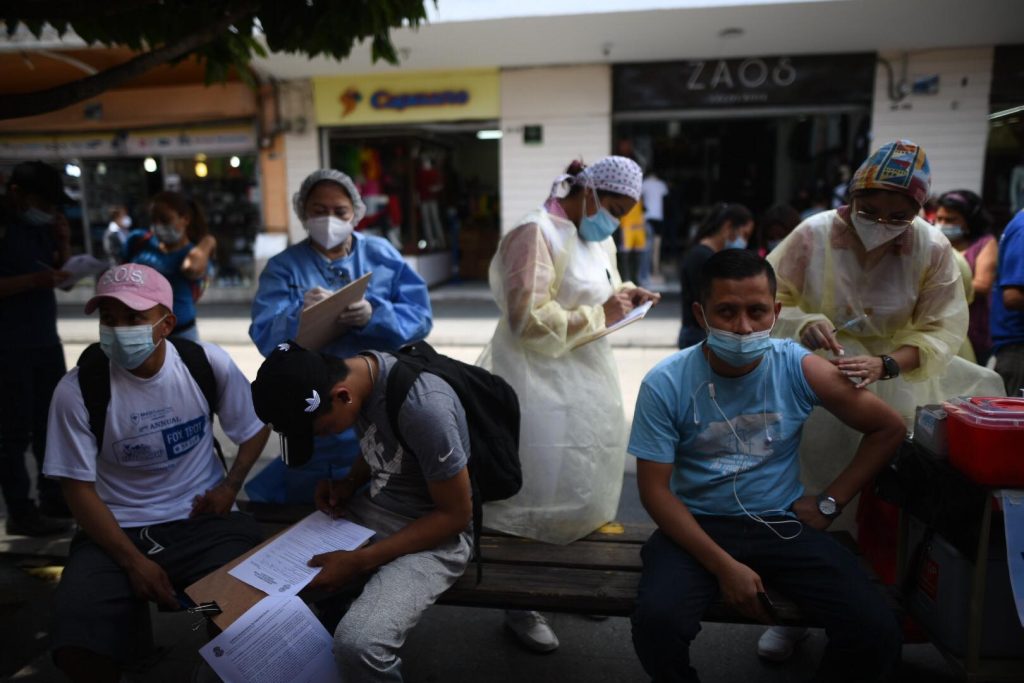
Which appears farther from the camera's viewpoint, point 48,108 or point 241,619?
point 48,108

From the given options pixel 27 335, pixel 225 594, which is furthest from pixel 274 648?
pixel 27 335

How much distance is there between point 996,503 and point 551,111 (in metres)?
11.0

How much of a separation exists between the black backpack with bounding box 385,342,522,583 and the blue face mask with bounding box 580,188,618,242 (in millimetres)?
855

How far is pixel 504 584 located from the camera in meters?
2.33

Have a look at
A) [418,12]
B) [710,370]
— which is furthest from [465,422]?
[418,12]

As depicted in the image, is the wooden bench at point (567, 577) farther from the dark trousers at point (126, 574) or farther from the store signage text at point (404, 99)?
the store signage text at point (404, 99)

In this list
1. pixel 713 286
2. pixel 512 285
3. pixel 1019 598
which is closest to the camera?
pixel 1019 598

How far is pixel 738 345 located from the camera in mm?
2154

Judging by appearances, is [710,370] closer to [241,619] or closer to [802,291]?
[802,291]

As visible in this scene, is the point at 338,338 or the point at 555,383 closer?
the point at 555,383

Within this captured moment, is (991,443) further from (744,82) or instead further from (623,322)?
(744,82)

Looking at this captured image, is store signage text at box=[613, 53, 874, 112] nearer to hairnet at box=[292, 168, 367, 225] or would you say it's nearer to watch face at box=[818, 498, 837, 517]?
hairnet at box=[292, 168, 367, 225]

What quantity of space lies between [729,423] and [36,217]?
142 inches

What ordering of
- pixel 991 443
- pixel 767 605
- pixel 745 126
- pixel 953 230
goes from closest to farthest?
1. pixel 991 443
2. pixel 767 605
3. pixel 953 230
4. pixel 745 126
